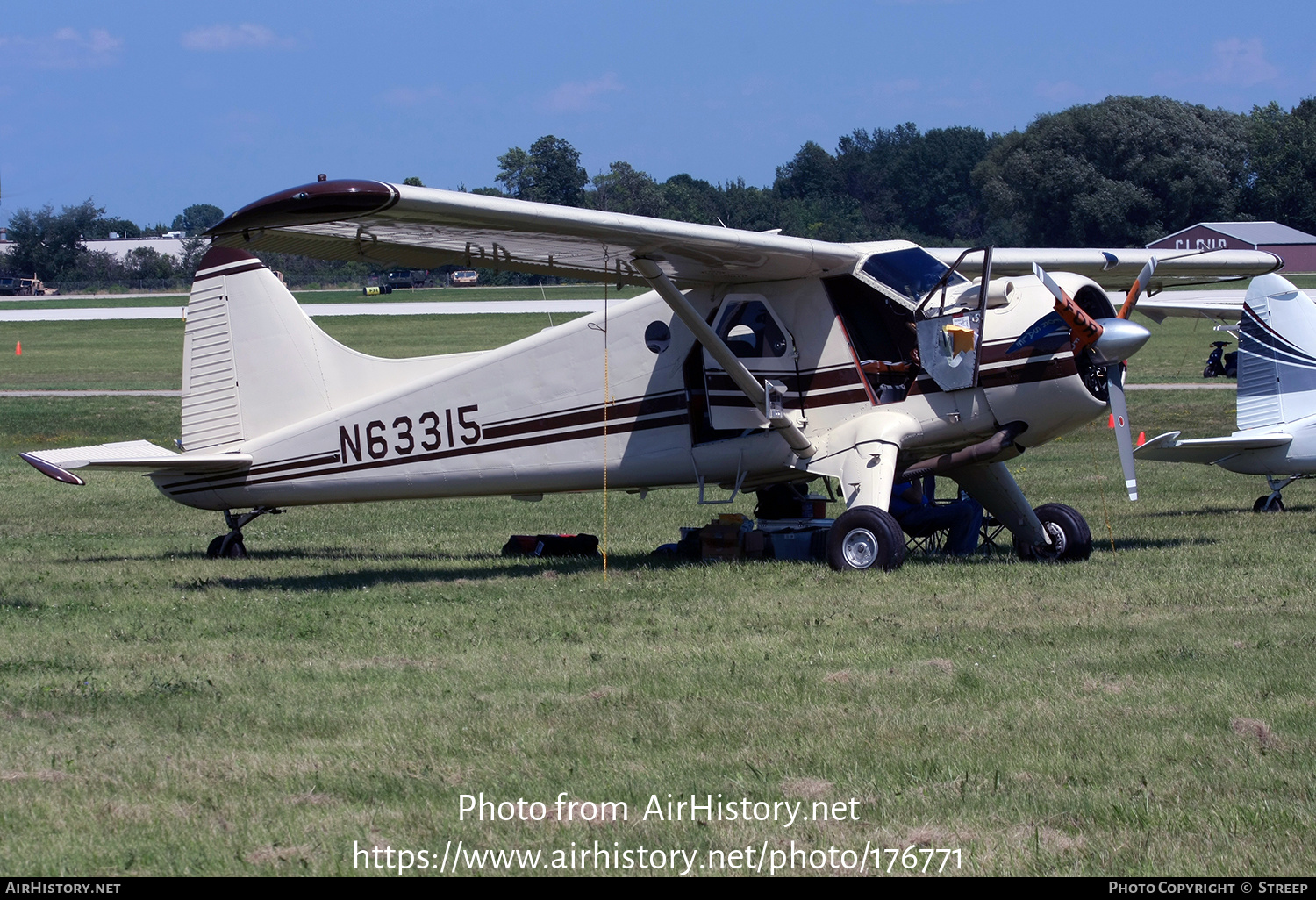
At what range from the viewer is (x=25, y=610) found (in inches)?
428

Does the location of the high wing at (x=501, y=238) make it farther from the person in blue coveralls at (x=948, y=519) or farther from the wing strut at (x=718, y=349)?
the person in blue coveralls at (x=948, y=519)

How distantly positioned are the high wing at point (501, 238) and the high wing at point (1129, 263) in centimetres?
289

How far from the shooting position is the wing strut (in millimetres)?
11539

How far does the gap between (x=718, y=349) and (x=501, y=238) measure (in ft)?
Answer: 7.07

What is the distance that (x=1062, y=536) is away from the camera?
12.4 m

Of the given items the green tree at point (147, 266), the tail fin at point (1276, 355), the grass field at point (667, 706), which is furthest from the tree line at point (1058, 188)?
the grass field at point (667, 706)

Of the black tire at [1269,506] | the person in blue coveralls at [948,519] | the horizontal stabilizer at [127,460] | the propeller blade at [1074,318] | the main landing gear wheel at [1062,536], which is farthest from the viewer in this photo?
the black tire at [1269,506]

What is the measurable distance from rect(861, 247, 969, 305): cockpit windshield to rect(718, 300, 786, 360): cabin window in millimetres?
1006

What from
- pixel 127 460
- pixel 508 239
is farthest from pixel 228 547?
pixel 508 239

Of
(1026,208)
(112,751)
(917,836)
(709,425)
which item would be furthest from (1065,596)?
(1026,208)

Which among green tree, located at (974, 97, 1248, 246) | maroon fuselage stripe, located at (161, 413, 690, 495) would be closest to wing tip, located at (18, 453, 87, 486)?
maroon fuselage stripe, located at (161, 413, 690, 495)

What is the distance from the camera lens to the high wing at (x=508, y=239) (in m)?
9.31

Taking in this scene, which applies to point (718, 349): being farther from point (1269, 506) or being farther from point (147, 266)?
point (147, 266)

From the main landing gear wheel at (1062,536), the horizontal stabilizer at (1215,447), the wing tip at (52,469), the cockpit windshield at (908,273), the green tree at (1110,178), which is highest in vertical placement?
the green tree at (1110,178)
